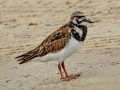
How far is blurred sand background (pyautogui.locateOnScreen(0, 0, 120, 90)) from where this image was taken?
9.16 meters

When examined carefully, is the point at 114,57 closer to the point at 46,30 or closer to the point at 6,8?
the point at 46,30

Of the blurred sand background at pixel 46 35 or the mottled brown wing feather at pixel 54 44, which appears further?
the blurred sand background at pixel 46 35

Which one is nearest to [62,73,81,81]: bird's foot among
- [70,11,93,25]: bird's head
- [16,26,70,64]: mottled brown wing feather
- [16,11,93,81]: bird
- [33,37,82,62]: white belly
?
[16,11,93,81]: bird

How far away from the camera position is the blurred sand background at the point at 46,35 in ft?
30.0

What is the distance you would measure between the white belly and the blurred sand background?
0.44m

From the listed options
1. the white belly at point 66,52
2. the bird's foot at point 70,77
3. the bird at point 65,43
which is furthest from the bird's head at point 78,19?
the bird's foot at point 70,77

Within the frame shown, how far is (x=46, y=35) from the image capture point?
13688 mm

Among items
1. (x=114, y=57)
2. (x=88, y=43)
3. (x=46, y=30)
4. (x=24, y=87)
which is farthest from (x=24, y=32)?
(x=24, y=87)

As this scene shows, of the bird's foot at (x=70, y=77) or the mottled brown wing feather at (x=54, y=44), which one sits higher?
the mottled brown wing feather at (x=54, y=44)

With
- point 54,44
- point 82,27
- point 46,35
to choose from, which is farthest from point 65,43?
point 46,35

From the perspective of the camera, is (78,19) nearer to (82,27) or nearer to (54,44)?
(82,27)

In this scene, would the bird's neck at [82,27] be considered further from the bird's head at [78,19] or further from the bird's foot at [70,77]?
the bird's foot at [70,77]

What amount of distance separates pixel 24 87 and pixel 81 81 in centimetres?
104

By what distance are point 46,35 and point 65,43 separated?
475 centimetres
